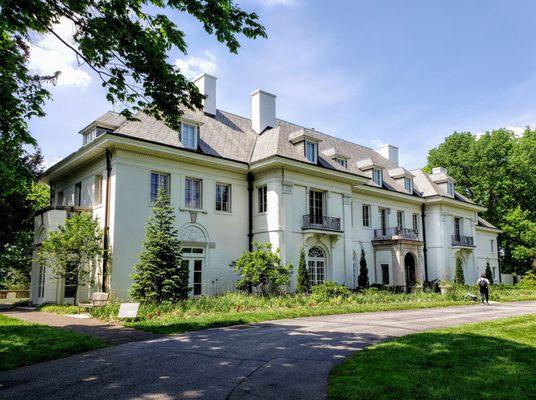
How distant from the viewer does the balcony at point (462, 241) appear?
34.1 metres

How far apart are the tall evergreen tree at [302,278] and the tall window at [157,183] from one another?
24.1ft

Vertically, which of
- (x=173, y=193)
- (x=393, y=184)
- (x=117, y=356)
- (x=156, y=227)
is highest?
(x=393, y=184)

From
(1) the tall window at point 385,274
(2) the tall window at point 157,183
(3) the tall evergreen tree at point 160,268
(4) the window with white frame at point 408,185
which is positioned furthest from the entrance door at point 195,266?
(4) the window with white frame at point 408,185

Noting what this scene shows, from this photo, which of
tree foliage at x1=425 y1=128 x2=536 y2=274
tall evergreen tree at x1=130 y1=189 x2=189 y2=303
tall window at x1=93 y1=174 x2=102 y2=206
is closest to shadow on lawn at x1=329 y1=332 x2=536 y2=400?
tall evergreen tree at x1=130 y1=189 x2=189 y2=303

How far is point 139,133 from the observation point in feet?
64.5

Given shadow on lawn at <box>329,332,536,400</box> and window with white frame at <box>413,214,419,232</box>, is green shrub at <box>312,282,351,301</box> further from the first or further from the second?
window with white frame at <box>413,214,419,232</box>

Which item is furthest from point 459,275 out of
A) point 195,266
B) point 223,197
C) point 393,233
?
point 195,266

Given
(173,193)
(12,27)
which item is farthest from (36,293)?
(12,27)

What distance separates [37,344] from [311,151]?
17552mm

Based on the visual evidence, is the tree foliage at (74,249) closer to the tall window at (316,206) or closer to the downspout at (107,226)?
the downspout at (107,226)

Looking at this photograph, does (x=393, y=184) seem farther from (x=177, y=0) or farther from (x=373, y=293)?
(x=177, y=0)

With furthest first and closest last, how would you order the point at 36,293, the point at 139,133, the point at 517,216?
the point at 517,216, the point at 36,293, the point at 139,133

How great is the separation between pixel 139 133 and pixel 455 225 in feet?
88.4

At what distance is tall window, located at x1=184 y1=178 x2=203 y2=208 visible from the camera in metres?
21.2
